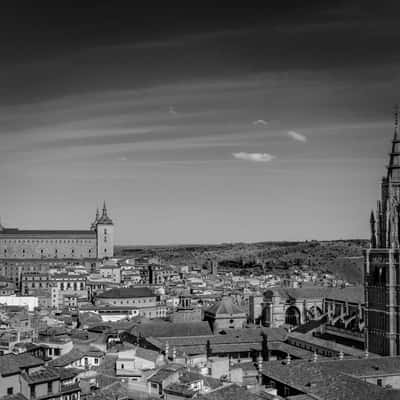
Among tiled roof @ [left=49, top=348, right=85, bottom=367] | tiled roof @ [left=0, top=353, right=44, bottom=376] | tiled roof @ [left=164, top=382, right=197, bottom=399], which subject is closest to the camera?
tiled roof @ [left=0, top=353, right=44, bottom=376]

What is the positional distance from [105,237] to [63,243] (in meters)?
9.44

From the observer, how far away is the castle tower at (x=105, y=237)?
168m

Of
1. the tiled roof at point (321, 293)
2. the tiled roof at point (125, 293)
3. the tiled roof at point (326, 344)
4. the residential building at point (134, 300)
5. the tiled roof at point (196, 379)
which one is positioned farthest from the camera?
the tiled roof at point (125, 293)

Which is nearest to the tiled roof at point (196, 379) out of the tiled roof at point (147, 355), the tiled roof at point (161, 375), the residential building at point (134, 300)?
the tiled roof at point (161, 375)

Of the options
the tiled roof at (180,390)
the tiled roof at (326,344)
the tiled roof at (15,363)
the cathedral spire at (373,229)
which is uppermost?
the cathedral spire at (373,229)

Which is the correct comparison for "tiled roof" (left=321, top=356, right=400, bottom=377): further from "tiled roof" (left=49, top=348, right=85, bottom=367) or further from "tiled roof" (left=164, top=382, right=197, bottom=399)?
"tiled roof" (left=49, top=348, right=85, bottom=367)

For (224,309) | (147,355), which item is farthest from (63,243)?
(147,355)

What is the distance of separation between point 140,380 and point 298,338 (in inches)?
866

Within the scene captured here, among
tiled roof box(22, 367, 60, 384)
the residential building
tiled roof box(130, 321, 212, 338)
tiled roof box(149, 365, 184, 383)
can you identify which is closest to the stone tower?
tiled roof box(130, 321, 212, 338)

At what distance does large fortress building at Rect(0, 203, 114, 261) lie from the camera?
168 meters

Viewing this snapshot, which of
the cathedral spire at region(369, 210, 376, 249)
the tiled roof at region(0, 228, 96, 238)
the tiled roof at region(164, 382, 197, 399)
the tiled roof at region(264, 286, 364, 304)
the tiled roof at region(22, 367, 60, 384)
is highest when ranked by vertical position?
the tiled roof at region(0, 228, 96, 238)

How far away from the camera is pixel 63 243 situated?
16862cm

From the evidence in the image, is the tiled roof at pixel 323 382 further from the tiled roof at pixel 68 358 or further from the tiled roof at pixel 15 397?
the tiled roof at pixel 15 397

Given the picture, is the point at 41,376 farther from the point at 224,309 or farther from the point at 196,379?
the point at 224,309
